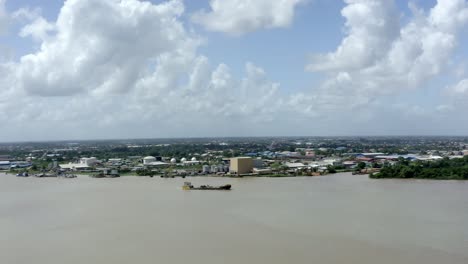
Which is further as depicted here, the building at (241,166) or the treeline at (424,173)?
the building at (241,166)

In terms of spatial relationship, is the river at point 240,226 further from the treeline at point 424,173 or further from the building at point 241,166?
the building at point 241,166

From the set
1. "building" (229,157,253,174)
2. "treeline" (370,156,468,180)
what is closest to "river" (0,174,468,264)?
"treeline" (370,156,468,180)

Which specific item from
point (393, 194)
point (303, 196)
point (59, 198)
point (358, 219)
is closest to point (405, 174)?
point (393, 194)

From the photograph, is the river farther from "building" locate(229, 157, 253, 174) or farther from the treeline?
"building" locate(229, 157, 253, 174)

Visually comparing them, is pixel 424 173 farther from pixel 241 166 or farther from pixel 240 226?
pixel 240 226

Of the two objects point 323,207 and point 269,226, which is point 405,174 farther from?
point 269,226

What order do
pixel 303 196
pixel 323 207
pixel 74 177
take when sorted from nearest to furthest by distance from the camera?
pixel 323 207, pixel 303 196, pixel 74 177

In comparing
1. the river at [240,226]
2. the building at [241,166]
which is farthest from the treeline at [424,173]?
the building at [241,166]
